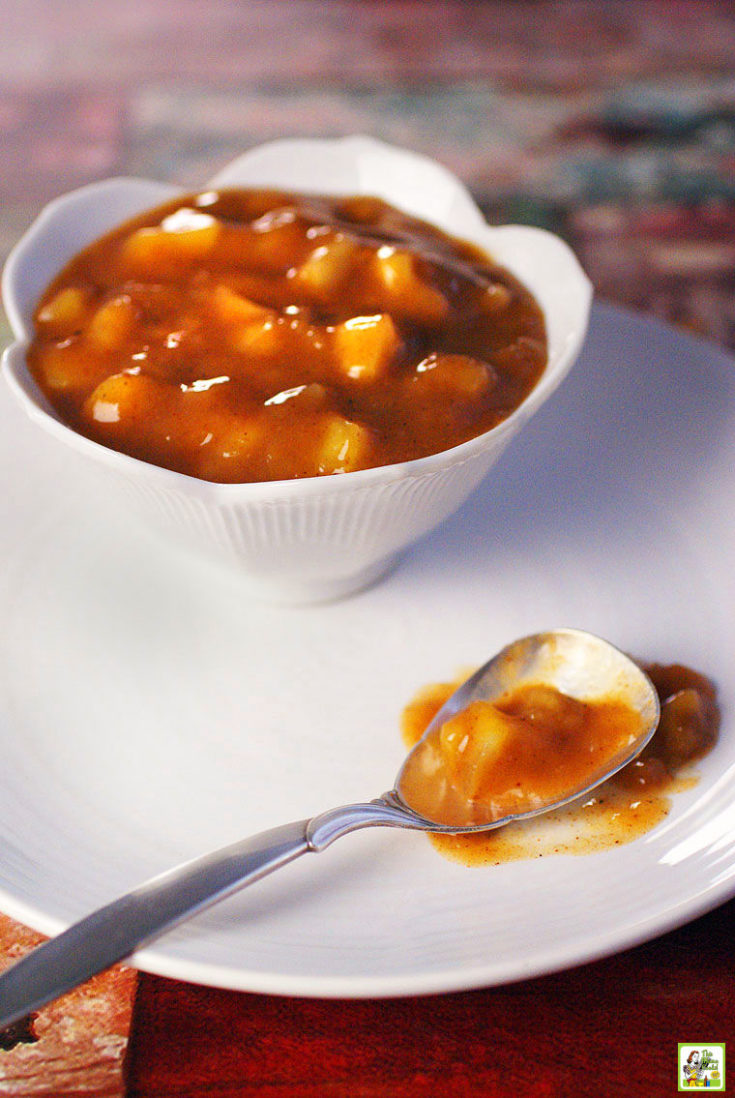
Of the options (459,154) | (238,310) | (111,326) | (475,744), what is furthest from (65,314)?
(459,154)

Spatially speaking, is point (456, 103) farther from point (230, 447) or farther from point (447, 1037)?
point (447, 1037)

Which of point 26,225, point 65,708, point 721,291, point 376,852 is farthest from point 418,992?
point 26,225

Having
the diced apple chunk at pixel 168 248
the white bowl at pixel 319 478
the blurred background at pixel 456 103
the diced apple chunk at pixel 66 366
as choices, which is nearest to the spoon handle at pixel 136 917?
the white bowl at pixel 319 478

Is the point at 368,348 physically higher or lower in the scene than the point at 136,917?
higher

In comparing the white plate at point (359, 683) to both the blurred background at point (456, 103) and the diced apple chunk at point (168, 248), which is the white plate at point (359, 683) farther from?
the blurred background at point (456, 103)

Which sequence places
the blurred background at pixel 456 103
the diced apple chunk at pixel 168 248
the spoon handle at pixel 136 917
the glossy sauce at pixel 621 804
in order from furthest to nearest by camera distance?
1. the blurred background at pixel 456 103
2. the diced apple chunk at pixel 168 248
3. the glossy sauce at pixel 621 804
4. the spoon handle at pixel 136 917

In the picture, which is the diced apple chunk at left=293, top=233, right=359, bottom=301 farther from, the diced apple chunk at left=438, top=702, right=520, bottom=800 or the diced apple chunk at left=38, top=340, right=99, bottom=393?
the diced apple chunk at left=438, top=702, right=520, bottom=800

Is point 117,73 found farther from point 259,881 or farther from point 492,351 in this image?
point 259,881

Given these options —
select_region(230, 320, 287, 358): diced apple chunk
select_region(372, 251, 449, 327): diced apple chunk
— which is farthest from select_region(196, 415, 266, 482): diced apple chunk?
select_region(372, 251, 449, 327): diced apple chunk
